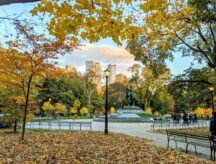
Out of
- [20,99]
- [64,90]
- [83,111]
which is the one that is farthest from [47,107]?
[20,99]

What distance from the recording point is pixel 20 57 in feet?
57.4

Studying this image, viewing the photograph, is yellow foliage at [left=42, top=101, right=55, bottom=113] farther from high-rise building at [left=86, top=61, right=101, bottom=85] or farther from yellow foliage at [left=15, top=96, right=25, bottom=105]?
yellow foliage at [left=15, top=96, right=25, bottom=105]

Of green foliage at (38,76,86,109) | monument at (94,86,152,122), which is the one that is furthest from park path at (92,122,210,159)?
green foliage at (38,76,86,109)

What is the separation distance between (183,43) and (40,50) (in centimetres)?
1113

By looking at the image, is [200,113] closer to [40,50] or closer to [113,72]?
[113,72]

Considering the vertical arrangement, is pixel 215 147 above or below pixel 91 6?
below

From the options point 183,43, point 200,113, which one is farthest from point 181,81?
point 200,113

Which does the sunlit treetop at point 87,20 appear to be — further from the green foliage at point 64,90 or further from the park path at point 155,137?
the green foliage at point 64,90

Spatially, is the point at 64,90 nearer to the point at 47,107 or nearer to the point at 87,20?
the point at 47,107

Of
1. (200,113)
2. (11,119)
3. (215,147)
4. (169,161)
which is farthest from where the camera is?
(200,113)

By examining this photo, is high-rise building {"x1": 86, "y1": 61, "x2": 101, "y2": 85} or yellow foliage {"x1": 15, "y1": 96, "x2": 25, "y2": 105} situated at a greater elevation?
high-rise building {"x1": 86, "y1": 61, "x2": 101, "y2": 85}

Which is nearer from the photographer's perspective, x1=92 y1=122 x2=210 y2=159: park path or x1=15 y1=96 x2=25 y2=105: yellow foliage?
x1=92 y1=122 x2=210 y2=159: park path

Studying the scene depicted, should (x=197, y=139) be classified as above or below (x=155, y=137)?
above

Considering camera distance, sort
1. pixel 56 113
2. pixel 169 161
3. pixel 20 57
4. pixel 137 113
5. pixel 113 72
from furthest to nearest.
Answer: pixel 113 72 → pixel 56 113 → pixel 137 113 → pixel 20 57 → pixel 169 161
